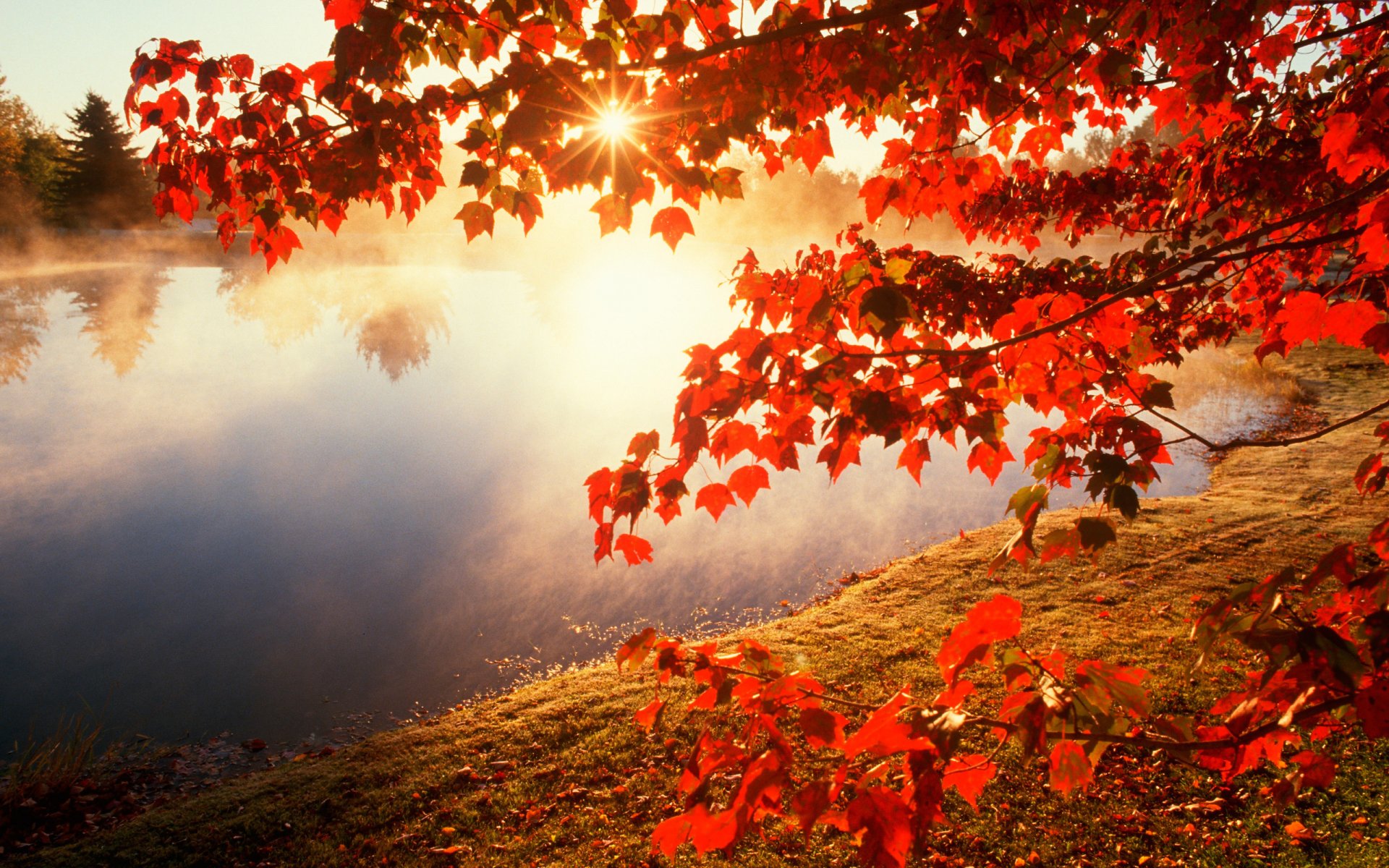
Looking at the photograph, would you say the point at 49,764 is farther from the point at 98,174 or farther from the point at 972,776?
the point at 98,174

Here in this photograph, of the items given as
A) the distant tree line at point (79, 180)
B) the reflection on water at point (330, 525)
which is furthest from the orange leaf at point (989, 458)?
the distant tree line at point (79, 180)

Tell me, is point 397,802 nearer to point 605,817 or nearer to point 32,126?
point 605,817

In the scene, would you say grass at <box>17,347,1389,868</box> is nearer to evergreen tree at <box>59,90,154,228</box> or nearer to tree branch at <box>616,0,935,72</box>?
tree branch at <box>616,0,935,72</box>

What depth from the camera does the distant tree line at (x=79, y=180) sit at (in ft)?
130

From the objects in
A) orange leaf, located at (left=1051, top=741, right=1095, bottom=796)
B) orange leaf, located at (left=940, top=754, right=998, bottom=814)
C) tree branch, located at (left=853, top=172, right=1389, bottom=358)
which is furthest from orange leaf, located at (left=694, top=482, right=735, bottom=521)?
orange leaf, located at (left=1051, top=741, right=1095, bottom=796)

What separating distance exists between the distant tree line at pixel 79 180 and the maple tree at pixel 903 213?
5014cm

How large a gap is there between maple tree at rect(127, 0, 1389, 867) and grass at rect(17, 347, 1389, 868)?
1.01 meters

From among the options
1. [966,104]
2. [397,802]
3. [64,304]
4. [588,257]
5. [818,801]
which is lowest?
[397,802]

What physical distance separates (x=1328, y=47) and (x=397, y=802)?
24.2 feet

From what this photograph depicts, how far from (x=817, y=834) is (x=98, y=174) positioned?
54771 mm

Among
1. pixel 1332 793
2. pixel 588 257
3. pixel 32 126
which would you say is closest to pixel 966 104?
pixel 1332 793

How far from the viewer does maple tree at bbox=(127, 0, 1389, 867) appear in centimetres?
166

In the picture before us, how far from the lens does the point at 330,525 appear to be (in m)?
10.0

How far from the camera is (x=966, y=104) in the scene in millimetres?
2904
